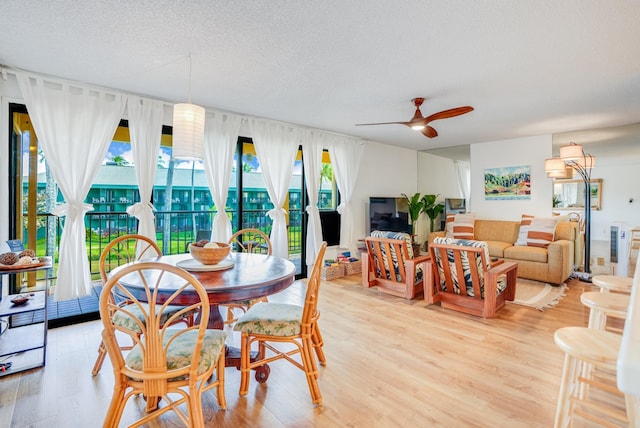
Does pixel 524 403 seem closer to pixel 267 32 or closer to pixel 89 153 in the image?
pixel 267 32

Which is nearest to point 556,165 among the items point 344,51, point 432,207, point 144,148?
point 432,207

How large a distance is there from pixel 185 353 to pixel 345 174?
4.29 metres

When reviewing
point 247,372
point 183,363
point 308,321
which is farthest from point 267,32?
point 247,372

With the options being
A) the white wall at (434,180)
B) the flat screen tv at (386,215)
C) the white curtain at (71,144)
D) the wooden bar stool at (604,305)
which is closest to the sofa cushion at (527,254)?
the flat screen tv at (386,215)

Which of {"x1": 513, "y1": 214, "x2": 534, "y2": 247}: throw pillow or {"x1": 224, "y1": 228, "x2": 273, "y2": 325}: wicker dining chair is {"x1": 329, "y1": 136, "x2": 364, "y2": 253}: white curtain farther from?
{"x1": 513, "y1": 214, "x2": 534, "y2": 247}: throw pillow

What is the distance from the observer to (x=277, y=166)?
4.49m

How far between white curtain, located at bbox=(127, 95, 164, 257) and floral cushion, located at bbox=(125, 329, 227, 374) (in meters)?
2.02

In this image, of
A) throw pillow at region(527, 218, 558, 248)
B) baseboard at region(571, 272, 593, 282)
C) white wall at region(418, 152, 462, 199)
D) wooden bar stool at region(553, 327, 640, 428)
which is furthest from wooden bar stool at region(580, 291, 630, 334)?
white wall at region(418, 152, 462, 199)

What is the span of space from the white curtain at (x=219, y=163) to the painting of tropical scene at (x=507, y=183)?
4.77 meters

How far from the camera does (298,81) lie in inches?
120

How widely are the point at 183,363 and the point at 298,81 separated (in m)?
2.55

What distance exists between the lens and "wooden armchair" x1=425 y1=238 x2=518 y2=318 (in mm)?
3139

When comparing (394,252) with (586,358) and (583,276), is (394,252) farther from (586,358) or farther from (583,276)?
(583,276)

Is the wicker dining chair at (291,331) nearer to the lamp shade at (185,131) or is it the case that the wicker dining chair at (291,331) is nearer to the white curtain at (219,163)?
the lamp shade at (185,131)
